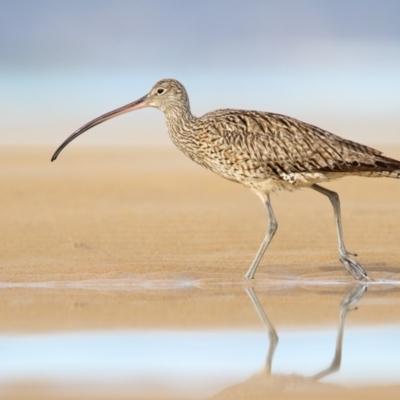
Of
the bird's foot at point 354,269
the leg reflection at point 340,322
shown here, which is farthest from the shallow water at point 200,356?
the bird's foot at point 354,269

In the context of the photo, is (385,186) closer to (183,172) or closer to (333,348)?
(183,172)

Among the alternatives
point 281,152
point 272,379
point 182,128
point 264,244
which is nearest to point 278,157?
point 281,152

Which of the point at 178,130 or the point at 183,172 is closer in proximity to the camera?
the point at 178,130

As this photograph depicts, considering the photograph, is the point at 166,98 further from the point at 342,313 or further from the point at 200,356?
the point at 200,356

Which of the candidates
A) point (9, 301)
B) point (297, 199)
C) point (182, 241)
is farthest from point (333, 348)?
point (297, 199)

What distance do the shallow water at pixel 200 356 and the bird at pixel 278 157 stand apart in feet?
8.56

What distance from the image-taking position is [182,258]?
14.6 m

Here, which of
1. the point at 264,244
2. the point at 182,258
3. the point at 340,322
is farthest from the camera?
the point at 182,258

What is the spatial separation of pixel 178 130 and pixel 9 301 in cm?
339

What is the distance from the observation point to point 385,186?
27.9 metres

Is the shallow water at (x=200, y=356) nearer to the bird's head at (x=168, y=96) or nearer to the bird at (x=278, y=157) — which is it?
the bird at (x=278, y=157)

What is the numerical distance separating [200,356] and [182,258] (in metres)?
6.17

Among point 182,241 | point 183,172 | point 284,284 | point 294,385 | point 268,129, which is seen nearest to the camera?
point 294,385

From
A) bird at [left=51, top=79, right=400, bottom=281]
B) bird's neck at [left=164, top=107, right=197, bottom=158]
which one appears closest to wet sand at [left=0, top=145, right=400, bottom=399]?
bird at [left=51, top=79, right=400, bottom=281]
